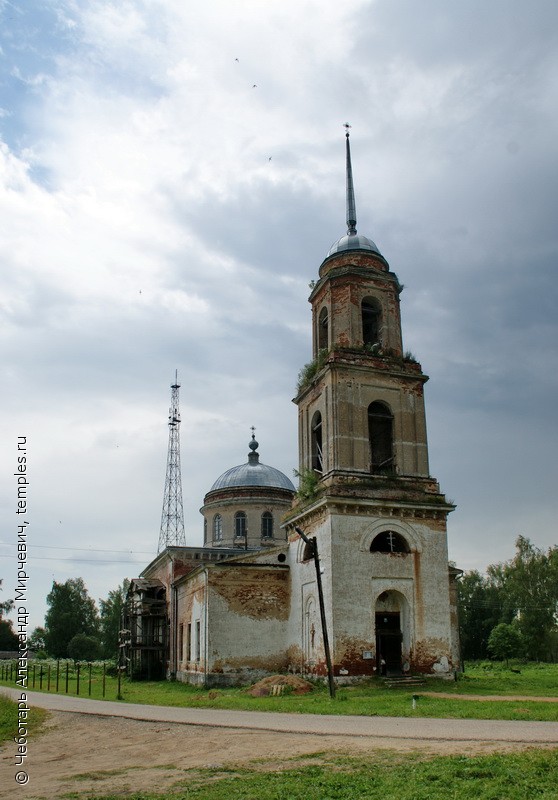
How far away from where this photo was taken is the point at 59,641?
222 feet

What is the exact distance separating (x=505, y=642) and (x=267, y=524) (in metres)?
19.8

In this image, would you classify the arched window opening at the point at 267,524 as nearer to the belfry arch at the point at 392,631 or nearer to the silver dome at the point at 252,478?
the silver dome at the point at 252,478

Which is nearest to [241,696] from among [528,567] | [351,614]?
[351,614]

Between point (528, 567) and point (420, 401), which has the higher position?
point (420, 401)

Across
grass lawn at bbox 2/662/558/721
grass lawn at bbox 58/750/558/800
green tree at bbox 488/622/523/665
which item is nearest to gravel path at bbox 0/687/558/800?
grass lawn at bbox 58/750/558/800

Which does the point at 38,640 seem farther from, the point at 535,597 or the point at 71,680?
the point at 535,597

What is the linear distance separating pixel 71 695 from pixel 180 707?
796 centimetres

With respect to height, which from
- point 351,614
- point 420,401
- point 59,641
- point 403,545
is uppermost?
point 420,401

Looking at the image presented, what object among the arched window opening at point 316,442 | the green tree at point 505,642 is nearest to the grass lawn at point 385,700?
the arched window opening at point 316,442

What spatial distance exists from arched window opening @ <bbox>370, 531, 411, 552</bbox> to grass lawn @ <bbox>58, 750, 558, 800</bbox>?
15.1 meters

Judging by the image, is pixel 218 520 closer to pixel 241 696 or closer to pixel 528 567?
pixel 241 696

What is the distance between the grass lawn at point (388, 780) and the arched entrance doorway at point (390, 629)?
14.8 m

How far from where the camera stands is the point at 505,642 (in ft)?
158

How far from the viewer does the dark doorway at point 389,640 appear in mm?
24906
